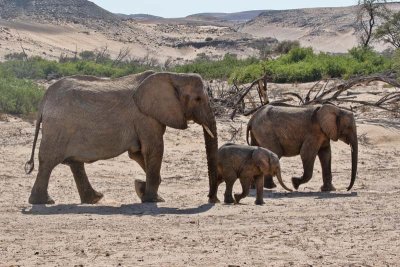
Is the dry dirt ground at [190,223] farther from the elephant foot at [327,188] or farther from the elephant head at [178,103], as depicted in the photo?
the elephant head at [178,103]

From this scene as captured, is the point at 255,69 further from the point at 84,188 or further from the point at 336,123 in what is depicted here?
the point at 84,188

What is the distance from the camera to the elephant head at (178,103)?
43.5 ft

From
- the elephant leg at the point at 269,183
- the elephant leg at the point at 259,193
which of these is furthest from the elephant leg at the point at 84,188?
the elephant leg at the point at 269,183

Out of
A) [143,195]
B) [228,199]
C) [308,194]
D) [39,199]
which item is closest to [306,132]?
[308,194]

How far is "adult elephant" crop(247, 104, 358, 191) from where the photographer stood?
15102 millimetres

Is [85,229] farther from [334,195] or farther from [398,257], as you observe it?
[334,195]

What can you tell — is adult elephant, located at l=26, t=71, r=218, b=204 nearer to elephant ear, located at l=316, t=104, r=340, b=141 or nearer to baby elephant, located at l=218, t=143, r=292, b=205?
baby elephant, located at l=218, t=143, r=292, b=205

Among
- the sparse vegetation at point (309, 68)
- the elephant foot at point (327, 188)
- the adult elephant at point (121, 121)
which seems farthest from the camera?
the sparse vegetation at point (309, 68)

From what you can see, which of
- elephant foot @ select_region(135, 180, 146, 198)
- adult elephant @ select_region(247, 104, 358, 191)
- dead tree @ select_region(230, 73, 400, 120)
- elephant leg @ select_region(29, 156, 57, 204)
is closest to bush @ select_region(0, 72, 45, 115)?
dead tree @ select_region(230, 73, 400, 120)

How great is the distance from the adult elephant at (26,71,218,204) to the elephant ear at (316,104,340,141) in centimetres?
236

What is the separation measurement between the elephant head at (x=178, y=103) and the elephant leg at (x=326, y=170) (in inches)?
89.6

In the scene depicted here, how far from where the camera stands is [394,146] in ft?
68.2

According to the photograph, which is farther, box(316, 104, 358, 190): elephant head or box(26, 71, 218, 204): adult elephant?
box(316, 104, 358, 190): elephant head

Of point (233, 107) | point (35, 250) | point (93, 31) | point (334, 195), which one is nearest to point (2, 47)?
point (93, 31)
